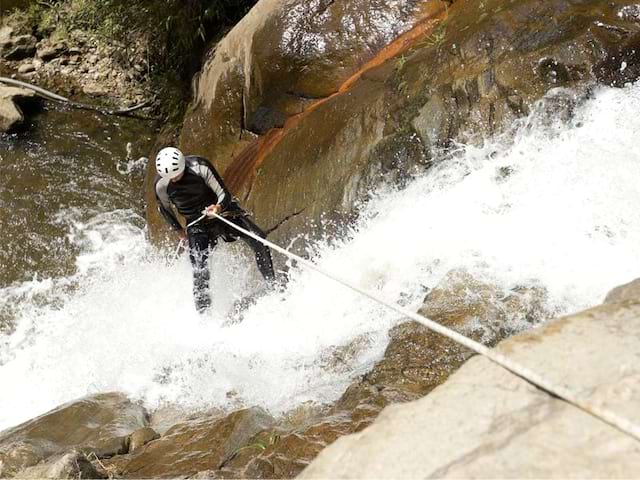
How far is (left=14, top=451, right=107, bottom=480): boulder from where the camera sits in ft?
10.2

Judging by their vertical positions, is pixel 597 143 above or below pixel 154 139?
below

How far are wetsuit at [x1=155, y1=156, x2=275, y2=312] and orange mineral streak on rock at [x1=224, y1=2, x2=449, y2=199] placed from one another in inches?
63.7

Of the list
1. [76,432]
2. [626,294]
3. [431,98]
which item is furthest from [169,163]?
[626,294]

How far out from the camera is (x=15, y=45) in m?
11.8

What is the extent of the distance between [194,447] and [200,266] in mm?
2347

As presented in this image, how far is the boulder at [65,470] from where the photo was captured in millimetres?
3103

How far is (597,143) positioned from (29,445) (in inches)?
195

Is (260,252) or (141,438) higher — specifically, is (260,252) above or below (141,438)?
above

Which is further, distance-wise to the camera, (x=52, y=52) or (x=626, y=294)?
(x=52, y=52)

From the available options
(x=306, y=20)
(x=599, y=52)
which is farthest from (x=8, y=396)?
(x=599, y=52)

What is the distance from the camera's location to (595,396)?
6.37 feet

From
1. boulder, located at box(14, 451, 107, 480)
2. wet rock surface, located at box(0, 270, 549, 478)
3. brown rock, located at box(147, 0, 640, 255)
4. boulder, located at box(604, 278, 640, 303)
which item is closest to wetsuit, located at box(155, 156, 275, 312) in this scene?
brown rock, located at box(147, 0, 640, 255)

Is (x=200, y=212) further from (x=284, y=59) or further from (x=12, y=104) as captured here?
(x=12, y=104)

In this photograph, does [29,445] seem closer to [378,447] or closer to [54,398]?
[54,398]
